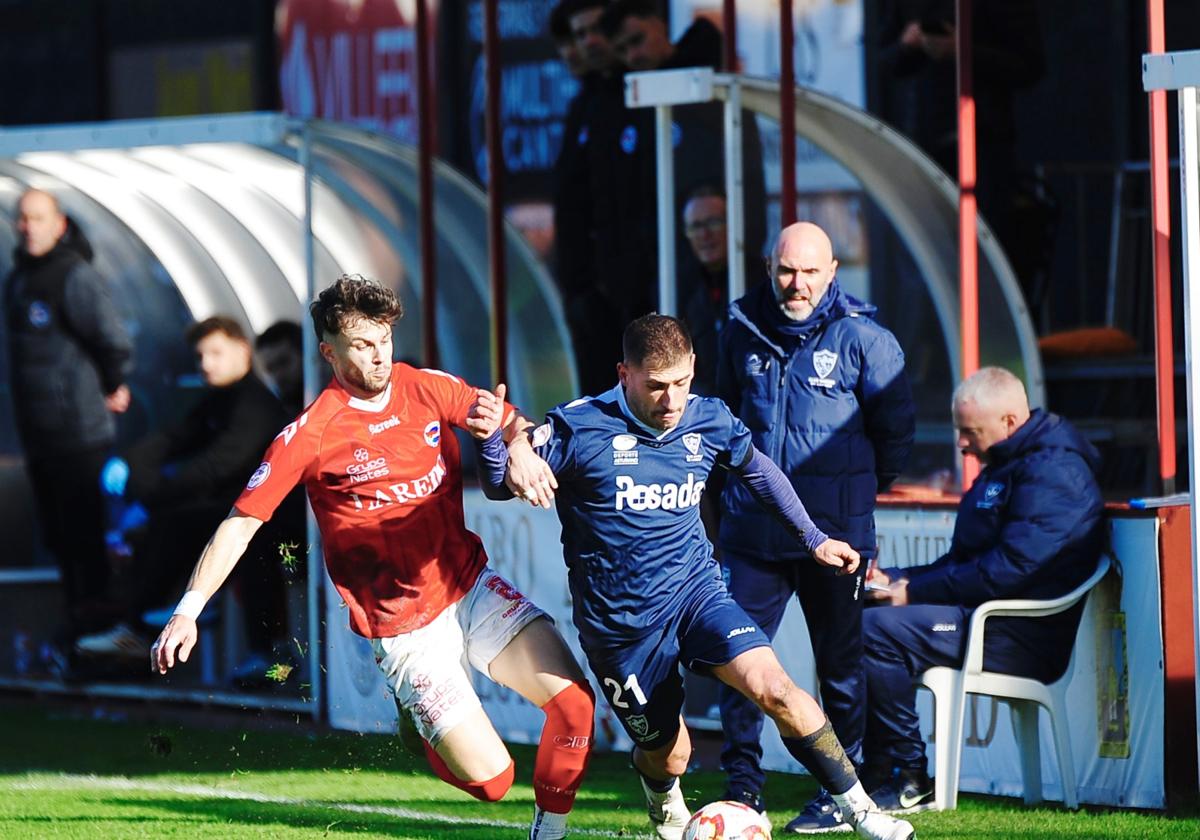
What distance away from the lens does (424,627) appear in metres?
7.25

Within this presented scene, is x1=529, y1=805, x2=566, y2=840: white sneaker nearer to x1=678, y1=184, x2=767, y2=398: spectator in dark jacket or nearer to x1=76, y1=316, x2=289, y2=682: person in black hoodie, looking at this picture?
x1=678, y1=184, x2=767, y2=398: spectator in dark jacket

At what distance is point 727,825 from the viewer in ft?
21.5

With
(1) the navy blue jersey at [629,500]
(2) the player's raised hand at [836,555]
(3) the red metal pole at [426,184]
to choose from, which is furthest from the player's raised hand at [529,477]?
(3) the red metal pole at [426,184]

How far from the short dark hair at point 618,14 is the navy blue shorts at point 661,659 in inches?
155

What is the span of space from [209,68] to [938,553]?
8.78 metres

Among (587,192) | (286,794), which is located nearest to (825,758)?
(286,794)

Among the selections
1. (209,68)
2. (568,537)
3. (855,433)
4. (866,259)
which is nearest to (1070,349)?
(866,259)

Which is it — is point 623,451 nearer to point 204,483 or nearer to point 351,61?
point 204,483

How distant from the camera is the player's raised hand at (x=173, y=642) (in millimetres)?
6320

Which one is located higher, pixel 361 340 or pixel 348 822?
pixel 361 340

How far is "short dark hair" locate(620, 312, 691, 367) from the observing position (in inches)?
265

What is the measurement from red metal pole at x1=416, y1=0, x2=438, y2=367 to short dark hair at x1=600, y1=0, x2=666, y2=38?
2.96ft

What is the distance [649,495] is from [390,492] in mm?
869

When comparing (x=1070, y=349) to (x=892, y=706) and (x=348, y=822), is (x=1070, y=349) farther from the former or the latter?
(x=348, y=822)
